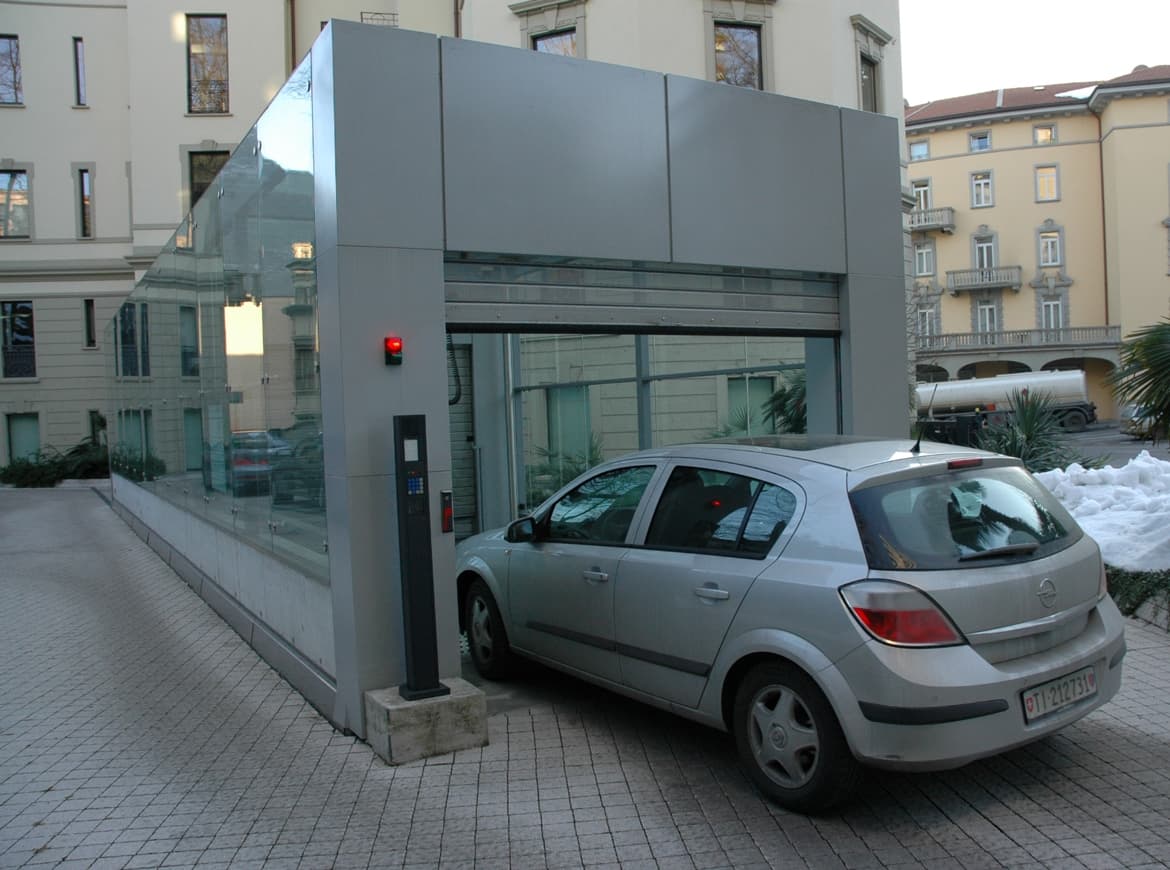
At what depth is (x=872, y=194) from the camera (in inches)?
315

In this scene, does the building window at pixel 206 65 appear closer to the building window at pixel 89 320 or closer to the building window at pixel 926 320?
the building window at pixel 89 320

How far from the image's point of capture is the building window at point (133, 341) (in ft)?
48.1

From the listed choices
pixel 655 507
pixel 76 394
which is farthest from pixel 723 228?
pixel 76 394

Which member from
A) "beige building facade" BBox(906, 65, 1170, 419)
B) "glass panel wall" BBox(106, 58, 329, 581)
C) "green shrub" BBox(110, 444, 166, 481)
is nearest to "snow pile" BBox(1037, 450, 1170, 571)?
"glass panel wall" BBox(106, 58, 329, 581)

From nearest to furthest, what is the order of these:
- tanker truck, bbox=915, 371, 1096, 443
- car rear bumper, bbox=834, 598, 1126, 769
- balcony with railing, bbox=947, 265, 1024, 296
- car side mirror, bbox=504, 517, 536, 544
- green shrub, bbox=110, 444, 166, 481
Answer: car rear bumper, bbox=834, 598, 1126, 769 < car side mirror, bbox=504, 517, 536, 544 < green shrub, bbox=110, 444, 166, 481 < tanker truck, bbox=915, 371, 1096, 443 < balcony with railing, bbox=947, 265, 1024, 296

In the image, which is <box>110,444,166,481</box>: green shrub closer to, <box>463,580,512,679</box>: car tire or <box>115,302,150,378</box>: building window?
<box>115,302,150,378</box>: building window

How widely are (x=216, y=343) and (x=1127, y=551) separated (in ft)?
25.6

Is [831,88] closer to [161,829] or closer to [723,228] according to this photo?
[723,228]

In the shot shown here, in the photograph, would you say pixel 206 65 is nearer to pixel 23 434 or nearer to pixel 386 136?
pixel 23 434

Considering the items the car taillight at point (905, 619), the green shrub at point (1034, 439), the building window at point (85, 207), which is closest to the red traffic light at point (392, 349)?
the car taillight at point (905, 619)

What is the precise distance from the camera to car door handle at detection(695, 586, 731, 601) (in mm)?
4691

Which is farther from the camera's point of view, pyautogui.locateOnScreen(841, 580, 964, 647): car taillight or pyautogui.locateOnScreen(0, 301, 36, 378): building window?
pyautogui.locateOnScreen(0, 301, 36, 378): building window

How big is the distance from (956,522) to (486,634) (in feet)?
11.3

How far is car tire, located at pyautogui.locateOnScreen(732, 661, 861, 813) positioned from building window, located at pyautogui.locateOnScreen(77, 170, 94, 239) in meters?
36.1
